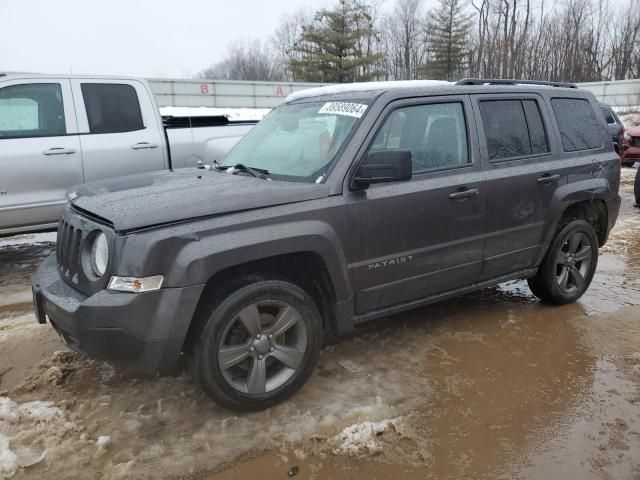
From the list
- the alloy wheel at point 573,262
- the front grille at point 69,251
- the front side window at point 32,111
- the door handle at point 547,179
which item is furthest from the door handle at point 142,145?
the alloy wheel at point 573,262

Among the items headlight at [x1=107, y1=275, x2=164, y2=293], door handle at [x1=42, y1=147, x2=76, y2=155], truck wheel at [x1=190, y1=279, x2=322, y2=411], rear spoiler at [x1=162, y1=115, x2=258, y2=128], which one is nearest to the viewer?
headlight at [x1=107, y1=275, x2=164, y2=293]

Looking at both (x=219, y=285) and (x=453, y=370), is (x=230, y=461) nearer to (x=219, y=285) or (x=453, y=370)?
(x=219, y=285)

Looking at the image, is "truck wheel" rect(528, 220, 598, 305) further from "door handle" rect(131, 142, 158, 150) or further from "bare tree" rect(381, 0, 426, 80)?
"bare tree" rect(381, 0, 426, 80)

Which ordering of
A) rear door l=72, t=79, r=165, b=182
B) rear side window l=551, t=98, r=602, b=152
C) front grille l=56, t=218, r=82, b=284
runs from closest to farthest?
front grille l=56, t=218, r=82, b=284, rear side window l=551, t=98, r=602, b=152, rear door l=72, t=79, r=165, b=182

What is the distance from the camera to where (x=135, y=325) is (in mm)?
2668

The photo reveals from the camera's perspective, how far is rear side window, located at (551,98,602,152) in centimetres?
446

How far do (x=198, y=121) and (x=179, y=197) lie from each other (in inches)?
164

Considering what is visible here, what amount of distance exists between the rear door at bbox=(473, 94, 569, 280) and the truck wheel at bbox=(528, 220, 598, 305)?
10.7 inches

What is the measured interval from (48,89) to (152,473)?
4568 millimetres

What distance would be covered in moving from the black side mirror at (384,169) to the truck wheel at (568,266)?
2007mm

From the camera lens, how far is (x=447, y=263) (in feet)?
12.4

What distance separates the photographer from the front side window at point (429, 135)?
3.54 meters

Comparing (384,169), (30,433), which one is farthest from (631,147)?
(30,433)

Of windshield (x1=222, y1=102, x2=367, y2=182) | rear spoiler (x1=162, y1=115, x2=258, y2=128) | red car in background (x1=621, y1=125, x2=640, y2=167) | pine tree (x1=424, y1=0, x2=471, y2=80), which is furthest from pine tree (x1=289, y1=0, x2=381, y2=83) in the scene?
windshield (x1=222, y1=102, x2=367, y2=182)
